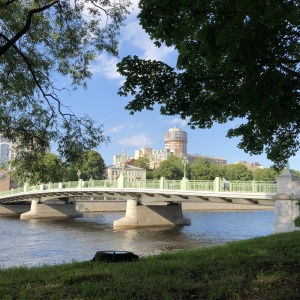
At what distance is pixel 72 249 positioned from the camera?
2292 centimetres

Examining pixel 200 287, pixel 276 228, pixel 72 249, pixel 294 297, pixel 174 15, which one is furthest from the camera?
pixel 72 249

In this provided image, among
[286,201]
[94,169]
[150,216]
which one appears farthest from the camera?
[94,169]

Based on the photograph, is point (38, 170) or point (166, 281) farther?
point (38, 170)

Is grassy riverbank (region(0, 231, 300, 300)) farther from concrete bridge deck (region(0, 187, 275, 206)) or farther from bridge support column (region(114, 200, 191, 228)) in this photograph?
bridge support column (region(114, 200, 191, 228))

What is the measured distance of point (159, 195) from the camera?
35.3m

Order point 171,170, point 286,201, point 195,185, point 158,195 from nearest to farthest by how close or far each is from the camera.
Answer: point 286,201, point 195,185, point 158,195, point 171,170

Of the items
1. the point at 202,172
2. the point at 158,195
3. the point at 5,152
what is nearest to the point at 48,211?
the point at 158,195

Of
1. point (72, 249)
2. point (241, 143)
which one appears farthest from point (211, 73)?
point (72, 249)

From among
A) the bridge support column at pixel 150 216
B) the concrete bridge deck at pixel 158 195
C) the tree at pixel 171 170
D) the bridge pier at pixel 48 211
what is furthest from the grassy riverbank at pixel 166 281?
the tree at pixel 171 170

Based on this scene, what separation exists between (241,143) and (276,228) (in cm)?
1300

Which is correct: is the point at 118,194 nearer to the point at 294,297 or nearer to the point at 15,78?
the point at 15,78

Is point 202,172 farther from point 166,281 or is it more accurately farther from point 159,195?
point 166,281

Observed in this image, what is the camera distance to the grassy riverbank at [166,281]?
4828 millimetres

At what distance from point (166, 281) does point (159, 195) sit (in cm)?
3007
